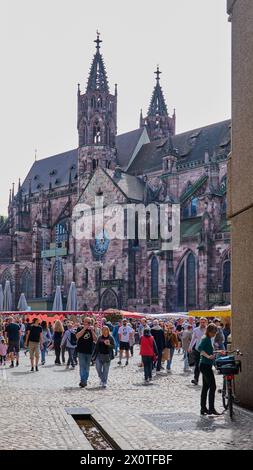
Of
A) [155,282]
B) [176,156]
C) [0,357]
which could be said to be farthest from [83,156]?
[0,357]

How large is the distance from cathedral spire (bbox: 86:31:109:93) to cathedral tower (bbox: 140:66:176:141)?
35.7ft

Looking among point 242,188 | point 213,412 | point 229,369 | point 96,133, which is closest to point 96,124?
point 96,133

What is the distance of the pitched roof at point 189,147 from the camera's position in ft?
202

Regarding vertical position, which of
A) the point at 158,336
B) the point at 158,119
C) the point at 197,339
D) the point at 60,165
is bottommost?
the point at 158,336

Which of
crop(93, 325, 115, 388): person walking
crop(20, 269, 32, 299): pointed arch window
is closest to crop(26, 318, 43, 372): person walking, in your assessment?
crop(93, 325, 115, 388): person walking

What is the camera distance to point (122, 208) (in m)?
59.3

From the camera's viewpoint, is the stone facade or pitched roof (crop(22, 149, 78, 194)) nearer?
the stone facade

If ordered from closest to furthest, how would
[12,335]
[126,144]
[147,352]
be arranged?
[147,352] < [12,335] < [126,144]

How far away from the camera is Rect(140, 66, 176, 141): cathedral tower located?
79.8 meters

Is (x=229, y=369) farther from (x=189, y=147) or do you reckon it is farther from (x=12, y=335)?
(x=189, y=147)

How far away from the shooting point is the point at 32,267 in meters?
Answer: 71.9

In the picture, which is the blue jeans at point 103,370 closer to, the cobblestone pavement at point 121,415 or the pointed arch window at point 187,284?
the cobblestone pavement at point 121,415

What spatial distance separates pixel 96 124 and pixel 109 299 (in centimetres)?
1888

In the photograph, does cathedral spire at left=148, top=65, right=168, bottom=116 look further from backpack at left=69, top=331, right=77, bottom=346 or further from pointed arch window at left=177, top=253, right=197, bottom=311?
backpack at left=69, top=331, right=77, bottom=346
